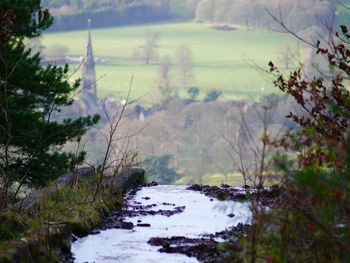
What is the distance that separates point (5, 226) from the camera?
8250 millimetres

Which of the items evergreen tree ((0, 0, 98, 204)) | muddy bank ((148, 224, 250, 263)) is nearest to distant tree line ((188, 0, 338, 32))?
evergreen tree ((0, 0, 98, 204))

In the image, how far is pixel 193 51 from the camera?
16375 cm

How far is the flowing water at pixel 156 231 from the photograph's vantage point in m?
8.38

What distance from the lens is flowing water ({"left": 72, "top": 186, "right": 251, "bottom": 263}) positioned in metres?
8.38

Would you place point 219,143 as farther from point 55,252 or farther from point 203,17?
point 55,252

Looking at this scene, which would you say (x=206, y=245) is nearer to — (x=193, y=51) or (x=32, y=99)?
(x=32, y=99)

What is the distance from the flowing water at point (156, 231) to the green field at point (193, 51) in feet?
351

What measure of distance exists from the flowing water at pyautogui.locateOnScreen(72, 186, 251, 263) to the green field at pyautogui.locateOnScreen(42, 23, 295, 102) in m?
107

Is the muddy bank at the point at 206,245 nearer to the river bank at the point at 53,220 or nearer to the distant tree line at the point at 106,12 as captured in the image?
the river bank at the point at 53,220

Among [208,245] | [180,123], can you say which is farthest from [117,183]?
[180,123]

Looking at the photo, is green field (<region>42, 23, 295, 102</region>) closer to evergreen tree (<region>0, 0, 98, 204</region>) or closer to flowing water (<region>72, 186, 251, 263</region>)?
evergreen tree (<region>0, 0, 98, 204</region>)

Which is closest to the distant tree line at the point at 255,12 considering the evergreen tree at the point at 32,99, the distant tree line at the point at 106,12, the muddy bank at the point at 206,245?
the distant tree line at the point at 106,12

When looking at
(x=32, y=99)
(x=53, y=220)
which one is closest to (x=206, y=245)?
(x=53, y=220)

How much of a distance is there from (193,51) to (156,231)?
154 metres
